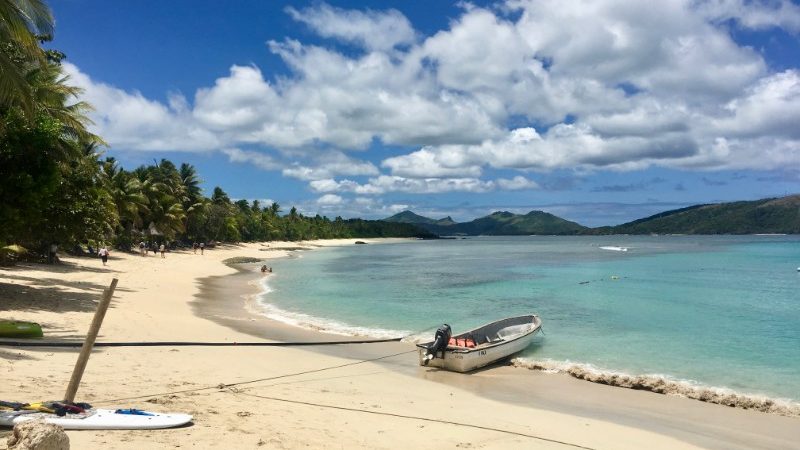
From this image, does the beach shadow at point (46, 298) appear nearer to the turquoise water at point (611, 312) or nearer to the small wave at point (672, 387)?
the turquoise water at point (611, 312)

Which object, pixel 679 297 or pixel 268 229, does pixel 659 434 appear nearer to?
pixel 679 297

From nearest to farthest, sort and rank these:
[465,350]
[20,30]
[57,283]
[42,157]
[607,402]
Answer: [20,30]
[607,402]
[465,350]
[42,157]
[57,283]

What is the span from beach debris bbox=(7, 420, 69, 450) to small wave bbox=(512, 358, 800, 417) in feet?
37.2

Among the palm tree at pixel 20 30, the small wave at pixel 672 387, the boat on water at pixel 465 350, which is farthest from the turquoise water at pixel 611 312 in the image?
the palm tree at pixel 20 30

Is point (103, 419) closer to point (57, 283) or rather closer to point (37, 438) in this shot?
point (37, 438)

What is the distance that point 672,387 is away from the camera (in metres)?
Answer: 12.3

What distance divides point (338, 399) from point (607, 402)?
224 inches

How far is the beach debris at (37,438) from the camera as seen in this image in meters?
4.74

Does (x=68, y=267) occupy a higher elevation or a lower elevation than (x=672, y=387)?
higher

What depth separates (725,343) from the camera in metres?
18.4

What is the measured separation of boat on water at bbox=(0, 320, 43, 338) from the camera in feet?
38.3

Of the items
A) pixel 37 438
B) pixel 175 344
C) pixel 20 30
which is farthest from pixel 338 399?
pixel 20 30

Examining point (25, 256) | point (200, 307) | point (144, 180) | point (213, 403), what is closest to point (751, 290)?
point (200, 307)

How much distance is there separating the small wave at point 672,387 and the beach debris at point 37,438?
447 inches
